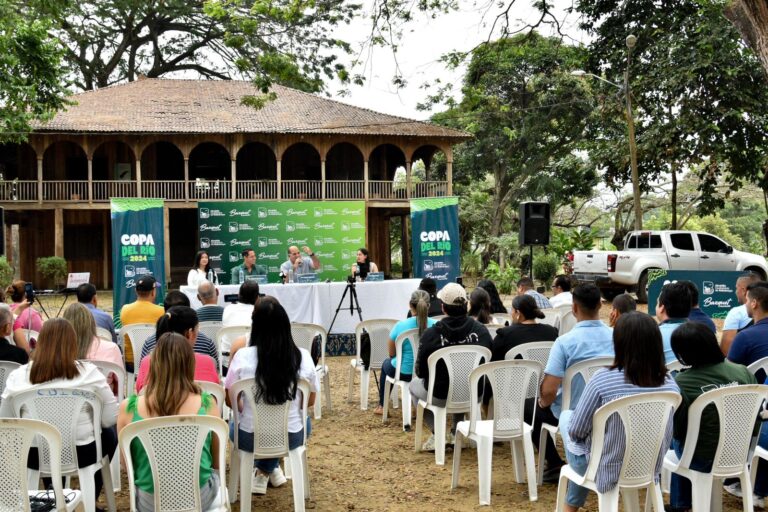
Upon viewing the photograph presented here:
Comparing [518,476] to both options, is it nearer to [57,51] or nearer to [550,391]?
[550,391]

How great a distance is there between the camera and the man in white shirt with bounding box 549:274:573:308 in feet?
23.2

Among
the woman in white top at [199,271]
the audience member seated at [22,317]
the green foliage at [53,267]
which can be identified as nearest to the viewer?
the audience member seated at [22,317]

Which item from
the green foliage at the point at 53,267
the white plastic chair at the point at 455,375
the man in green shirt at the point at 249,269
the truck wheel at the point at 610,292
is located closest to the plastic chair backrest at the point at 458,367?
the white plastic chair at the point at 455,375

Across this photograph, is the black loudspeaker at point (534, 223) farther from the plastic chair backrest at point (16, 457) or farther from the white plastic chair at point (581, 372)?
the plastic chair backrest at point (16, 457)

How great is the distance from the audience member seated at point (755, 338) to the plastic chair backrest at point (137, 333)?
4.51 meters

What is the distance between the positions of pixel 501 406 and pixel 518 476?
26.3 inches

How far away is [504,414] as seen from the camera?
4461 mm

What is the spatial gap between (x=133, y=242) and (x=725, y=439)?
1255cm

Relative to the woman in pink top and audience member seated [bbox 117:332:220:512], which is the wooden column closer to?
the woman in pink top

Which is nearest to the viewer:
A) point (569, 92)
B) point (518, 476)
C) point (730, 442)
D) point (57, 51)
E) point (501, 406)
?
point (730, 442)

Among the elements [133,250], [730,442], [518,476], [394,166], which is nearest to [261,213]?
[133,250]

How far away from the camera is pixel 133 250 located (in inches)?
559

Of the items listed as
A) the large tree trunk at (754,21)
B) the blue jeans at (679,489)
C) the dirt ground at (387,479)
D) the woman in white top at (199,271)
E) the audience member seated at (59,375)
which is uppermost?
the large tree trunk at (754,21)

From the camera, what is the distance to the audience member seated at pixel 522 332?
16.2ft
